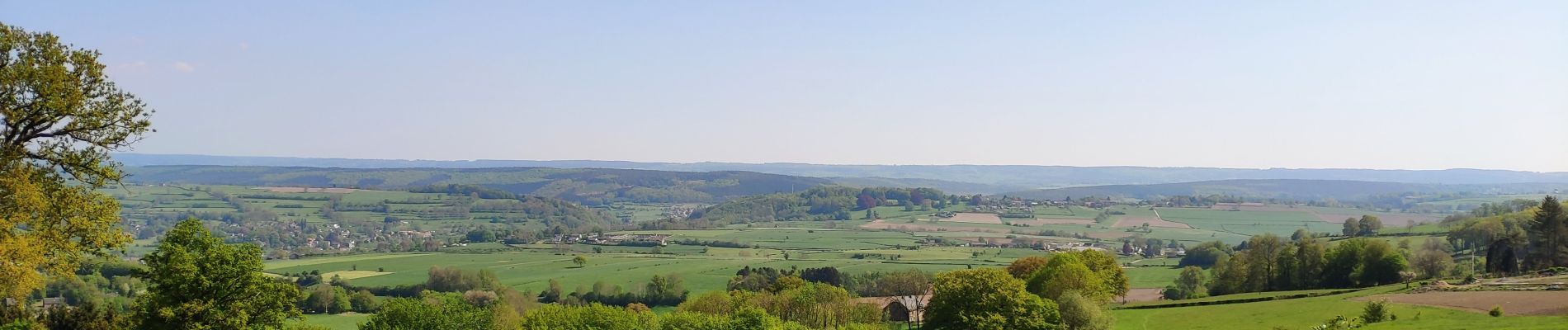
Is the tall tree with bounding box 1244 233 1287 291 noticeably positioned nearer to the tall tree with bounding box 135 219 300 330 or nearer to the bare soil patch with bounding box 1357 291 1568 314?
the bare soil patch with bounding box 1357 291 1568 314

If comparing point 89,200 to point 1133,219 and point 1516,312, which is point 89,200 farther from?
point 1133,219

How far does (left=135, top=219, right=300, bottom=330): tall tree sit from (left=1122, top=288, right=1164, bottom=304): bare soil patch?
202 ft

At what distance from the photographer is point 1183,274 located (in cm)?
8056

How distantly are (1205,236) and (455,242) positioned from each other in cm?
12890

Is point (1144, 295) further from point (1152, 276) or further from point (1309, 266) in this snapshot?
point (1152, 276)

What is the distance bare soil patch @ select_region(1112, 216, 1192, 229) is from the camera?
181 metres

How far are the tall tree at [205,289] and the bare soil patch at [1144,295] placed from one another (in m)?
61.5

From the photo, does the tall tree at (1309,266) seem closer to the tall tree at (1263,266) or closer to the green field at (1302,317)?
the tall tree at (1263,266)

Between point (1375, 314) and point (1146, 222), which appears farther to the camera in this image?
point (1146, 222)

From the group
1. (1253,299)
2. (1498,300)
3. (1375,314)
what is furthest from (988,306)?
(1498,300)

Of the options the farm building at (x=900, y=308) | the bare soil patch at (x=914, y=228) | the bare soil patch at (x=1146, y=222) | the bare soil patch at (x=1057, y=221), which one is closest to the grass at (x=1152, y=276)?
the farm building at (x=900, y=308)

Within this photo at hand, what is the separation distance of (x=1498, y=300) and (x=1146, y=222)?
151256mm

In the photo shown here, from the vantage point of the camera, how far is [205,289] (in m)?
25.9

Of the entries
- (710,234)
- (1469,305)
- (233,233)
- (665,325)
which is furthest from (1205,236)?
(233,233)
